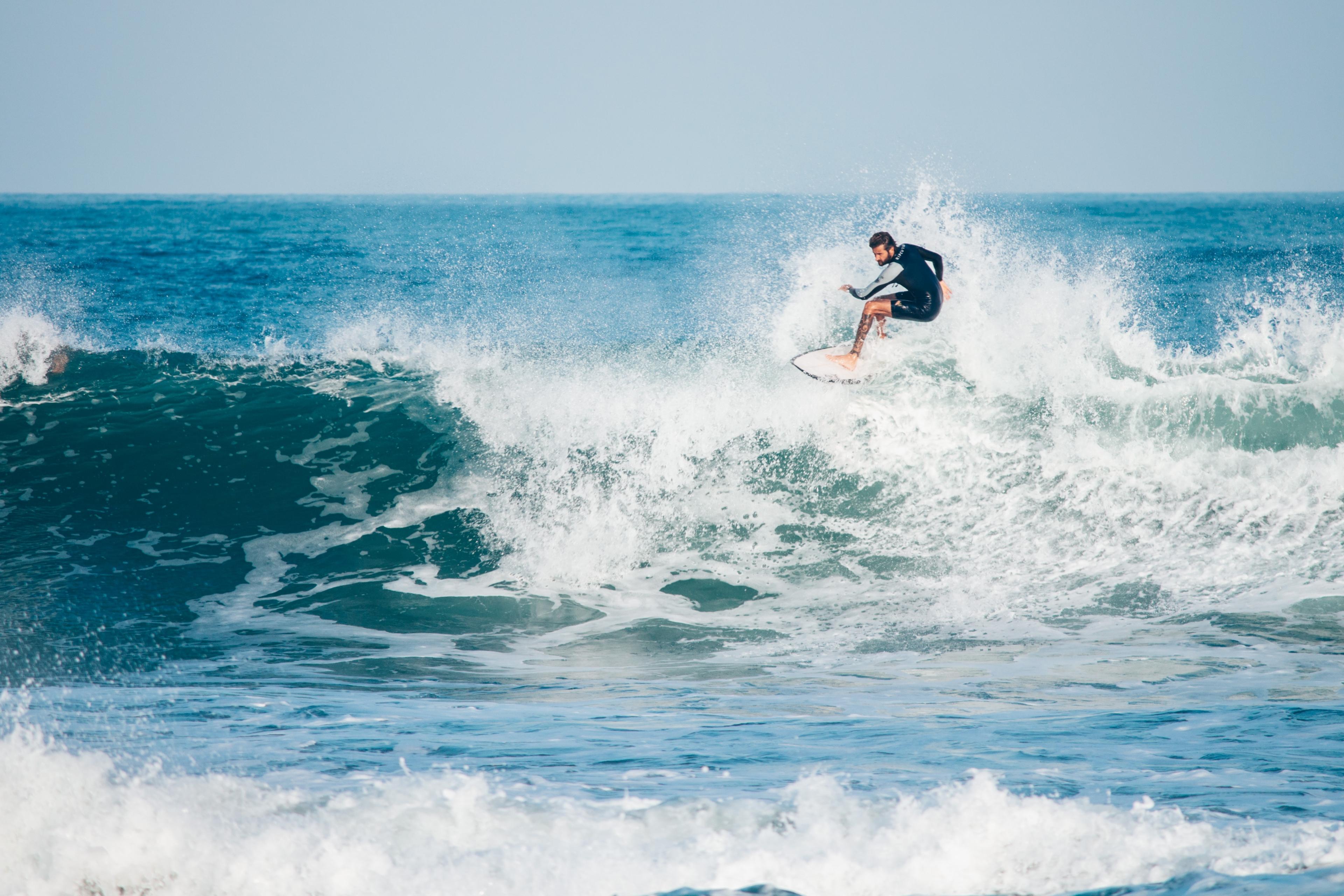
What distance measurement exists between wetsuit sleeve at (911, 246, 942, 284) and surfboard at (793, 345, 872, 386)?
161 cm

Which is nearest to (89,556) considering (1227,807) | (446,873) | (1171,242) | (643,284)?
(446,873)

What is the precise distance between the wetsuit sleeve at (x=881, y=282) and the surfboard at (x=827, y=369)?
1.44m

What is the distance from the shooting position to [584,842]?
358cm

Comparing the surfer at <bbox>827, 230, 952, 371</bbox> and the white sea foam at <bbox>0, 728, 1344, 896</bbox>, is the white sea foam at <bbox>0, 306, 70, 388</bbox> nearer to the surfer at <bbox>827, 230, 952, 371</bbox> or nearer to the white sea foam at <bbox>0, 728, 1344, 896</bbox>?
the white sea foam at <bbox>0, 728, 1344, 896</bbox>

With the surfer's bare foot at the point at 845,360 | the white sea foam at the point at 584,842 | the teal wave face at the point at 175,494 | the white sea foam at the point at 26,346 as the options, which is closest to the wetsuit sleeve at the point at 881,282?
the surfer's bare foot at the point at 845,360

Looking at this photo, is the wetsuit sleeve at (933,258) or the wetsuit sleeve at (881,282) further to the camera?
the wetsuit sleeve at (933,258)

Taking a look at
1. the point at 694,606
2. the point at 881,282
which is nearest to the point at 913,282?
the point at 881,282

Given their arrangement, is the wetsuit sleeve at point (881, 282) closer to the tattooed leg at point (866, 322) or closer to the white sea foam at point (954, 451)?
the tattooed leg at point (866, 322)

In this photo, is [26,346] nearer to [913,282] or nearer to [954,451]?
[913,282]

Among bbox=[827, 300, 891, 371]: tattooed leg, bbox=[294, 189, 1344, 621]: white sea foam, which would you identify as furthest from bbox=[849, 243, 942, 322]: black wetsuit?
bbox=[294, 189, 1344, 621]: white sea foam

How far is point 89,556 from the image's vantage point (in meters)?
8.35

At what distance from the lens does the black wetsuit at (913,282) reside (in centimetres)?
764

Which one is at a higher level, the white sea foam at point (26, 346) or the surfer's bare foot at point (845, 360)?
the surfer's bare foot at point (845, 360)

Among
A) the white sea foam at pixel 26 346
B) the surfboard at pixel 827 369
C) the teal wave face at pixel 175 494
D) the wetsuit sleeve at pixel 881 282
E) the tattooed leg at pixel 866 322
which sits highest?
the wetsuit sleeve at pixel 881 282
